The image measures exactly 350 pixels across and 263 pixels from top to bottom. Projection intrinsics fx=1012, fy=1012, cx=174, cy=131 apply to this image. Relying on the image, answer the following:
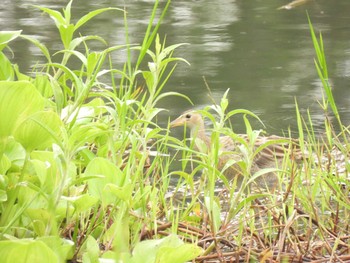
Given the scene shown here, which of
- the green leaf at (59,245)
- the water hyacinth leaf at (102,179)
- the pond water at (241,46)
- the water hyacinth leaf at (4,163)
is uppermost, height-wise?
the water hyacinth leaf at (4,163)

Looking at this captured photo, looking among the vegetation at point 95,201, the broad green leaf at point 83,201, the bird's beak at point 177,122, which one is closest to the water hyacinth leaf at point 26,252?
the vegetation at point 95,201

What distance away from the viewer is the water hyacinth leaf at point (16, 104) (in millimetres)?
3002

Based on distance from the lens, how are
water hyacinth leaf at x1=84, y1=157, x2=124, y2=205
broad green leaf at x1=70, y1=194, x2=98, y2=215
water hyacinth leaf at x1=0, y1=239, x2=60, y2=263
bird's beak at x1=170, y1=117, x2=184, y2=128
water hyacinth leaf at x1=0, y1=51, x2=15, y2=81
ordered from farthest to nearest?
bird's beak at x1=170, y1=117, x2=184, y2=128
water hyacinth leaf at x1=0, y1=51, x2=15, y2=81
water hyacinth leaf at x1=84, y1=157, x2=124, y2=205
broad green leaf at x1=70, y1=194, x2=98, y2=215
water hyacinth leaf at x1=0, y1=239, x2=60, y2=263

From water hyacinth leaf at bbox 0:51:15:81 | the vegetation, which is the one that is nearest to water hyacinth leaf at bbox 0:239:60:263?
the vegetation

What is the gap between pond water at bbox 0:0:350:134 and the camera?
744 cm

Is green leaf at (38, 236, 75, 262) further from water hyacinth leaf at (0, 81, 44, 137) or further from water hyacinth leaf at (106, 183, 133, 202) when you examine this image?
water hyacinth leaf at (0, 81, 44, 137)

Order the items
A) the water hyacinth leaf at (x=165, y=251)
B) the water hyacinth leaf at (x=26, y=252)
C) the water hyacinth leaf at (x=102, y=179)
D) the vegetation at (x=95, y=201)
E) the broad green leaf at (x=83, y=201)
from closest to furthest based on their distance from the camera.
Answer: the water hyacinth leaf at (x=26, y=252)
the water hyacinth leaf at (x=165, y=251)
the vegetation at (x=95, y=201)
the broad green leaf at (x=83, y=201)
the water hyacinth leaf at (x=102, y=179)

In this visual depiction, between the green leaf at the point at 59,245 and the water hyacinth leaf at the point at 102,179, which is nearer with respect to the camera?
the green leaf at the point at 59,245

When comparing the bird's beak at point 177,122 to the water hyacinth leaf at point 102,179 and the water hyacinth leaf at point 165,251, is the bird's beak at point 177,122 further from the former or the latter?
the water hyacinth leaf at point 165,251

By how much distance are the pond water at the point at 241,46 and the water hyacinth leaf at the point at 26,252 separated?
4.03m

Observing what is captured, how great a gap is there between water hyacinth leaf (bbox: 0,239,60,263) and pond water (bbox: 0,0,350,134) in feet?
13.2

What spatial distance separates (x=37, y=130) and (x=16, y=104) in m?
0.10

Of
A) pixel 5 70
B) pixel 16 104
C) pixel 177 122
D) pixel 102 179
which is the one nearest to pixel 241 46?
pixel 177 122

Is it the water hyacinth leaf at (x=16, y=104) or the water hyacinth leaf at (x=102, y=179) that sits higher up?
the water hyacinth leaf at (x=16, y=104)
